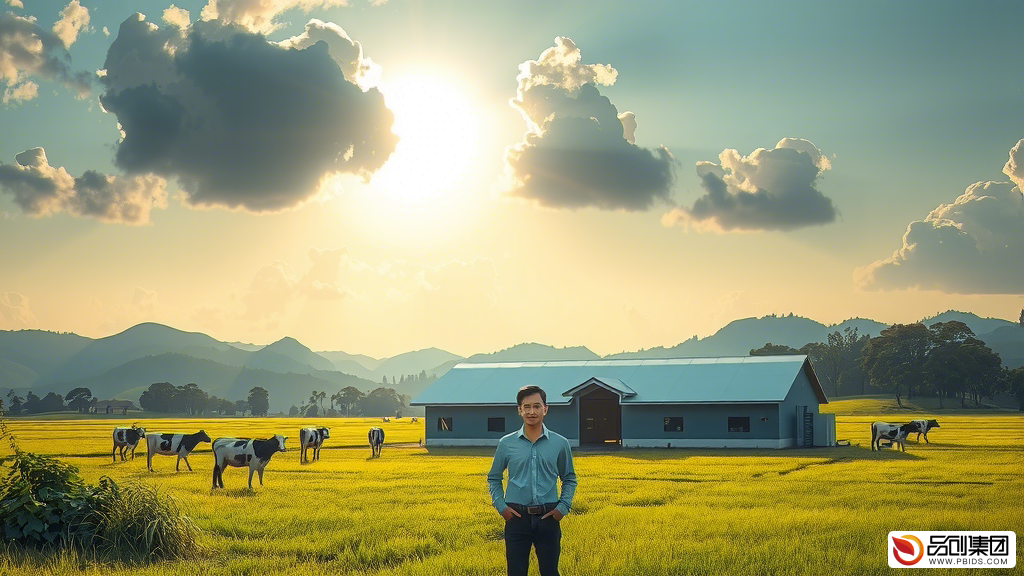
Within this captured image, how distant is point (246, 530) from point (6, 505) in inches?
165

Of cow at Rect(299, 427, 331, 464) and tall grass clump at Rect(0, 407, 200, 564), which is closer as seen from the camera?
tall grass clump at Rect(0, 407, 200, 564)

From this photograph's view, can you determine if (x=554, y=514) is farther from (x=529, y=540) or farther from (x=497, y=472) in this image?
(x=497, y=472)

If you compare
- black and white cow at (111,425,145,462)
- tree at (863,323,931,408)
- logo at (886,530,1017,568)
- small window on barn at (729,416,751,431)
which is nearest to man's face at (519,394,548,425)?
logo at (886,530,1017,568)

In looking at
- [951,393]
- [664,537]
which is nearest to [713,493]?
[664,537]

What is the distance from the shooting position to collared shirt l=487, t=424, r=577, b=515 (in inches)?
353

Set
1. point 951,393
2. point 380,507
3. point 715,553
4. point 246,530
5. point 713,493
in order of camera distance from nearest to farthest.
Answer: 1. point 715,553
2. point 246,530
3. point 380,507
4. point 713,493
5. point 951,393

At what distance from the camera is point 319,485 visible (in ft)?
89.7

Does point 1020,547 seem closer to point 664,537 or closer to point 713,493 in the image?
point 664,537

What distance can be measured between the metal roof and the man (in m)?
41.7

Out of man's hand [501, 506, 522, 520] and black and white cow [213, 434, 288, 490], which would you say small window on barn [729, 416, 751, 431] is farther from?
man's hand [501, 506, 522, 520]

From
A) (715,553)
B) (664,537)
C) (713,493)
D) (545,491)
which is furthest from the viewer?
(713,493)

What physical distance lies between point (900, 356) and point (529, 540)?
14188cm

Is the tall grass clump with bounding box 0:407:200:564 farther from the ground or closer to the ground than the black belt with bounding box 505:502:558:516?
closer to the ground

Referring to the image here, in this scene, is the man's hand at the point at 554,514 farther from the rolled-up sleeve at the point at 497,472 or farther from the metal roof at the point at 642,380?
the metal roof at the point at 642,380
